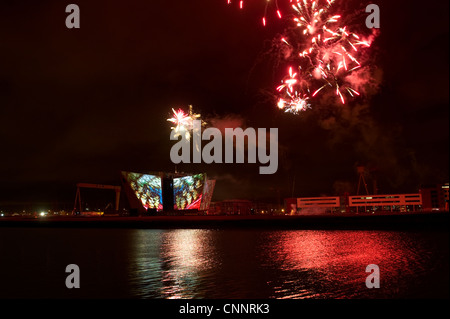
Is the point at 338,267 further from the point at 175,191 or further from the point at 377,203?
the point at 377,203

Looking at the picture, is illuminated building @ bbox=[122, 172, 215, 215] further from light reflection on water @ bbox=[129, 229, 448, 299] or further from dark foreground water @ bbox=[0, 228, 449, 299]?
light reflection on water @ bbox=[129, 229, 448, 299]

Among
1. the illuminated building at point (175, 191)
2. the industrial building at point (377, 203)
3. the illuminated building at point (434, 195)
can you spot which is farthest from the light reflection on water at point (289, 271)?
the illuminated building at point (434, 195)

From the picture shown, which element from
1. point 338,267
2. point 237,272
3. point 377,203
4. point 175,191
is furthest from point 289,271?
point 377,203

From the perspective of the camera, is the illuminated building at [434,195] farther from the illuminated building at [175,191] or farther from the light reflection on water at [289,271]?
the light reflection on water at [289,271]

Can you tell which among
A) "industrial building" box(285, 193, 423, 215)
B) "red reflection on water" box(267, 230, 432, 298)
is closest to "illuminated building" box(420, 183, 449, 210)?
"industrial building" box(285, 193, 423, 215)

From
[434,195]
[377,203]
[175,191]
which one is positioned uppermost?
[175,191]
